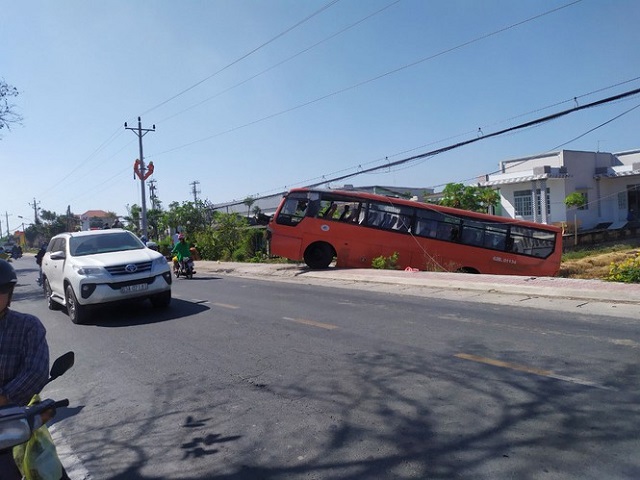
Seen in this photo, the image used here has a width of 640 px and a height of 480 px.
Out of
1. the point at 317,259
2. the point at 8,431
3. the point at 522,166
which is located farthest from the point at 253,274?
the point at 522,166

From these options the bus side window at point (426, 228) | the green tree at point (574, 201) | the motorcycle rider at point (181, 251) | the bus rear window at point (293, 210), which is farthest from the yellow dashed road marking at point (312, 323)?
the green tree at point (574, 201)

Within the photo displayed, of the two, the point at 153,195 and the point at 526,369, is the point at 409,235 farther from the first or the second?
the point at 153,195

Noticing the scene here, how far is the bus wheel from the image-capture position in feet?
61.7

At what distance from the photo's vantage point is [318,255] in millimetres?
18891

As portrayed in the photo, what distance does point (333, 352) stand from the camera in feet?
21.9

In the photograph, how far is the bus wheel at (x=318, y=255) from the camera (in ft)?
61.7

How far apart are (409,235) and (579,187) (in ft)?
68.4

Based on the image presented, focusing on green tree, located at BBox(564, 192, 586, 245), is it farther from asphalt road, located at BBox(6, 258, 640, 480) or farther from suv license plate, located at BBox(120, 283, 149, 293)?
suv license plate, located at BBox(120, 283, 149, 293)

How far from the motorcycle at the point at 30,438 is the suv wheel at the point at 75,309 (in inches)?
294

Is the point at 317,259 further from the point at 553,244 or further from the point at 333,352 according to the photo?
the point at 333,352

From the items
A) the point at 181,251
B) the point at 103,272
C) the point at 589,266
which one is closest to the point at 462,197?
the point at 589,266

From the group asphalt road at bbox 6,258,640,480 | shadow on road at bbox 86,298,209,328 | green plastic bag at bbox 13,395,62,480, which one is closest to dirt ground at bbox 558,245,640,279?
asphalt road at bbox 6,258,640,480

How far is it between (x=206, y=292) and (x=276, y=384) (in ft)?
29.3

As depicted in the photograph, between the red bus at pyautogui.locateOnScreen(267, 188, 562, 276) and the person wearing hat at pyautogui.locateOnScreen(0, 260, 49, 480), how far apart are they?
50.7 feet
